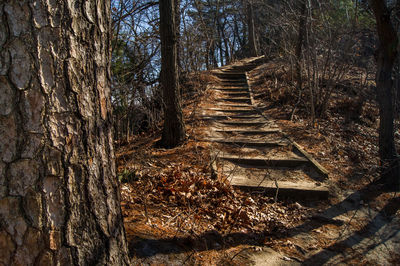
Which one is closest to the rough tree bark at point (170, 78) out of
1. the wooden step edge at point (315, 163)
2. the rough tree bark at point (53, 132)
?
the wooden step edge at point (315, 163)

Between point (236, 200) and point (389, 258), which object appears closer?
point (389, 258)

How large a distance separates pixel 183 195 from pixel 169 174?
646 millimetres

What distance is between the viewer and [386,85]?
435cm

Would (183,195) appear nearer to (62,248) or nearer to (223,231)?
(223,231)

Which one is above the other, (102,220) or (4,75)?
(4,75)

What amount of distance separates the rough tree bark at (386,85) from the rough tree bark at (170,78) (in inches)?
141

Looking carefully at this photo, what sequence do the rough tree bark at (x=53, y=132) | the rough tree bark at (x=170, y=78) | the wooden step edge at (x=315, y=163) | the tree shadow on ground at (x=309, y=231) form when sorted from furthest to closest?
the rough tree bark at (x=170, y=78)
the wooden step edge at (x=315, y=163)
the tree shadow on ground at (x=309, y=231)
the rough tree bark at (x=53, y=132)

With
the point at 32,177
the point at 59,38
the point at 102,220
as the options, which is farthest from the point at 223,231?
the point at 59,38

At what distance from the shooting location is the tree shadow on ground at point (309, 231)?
8.15 feet

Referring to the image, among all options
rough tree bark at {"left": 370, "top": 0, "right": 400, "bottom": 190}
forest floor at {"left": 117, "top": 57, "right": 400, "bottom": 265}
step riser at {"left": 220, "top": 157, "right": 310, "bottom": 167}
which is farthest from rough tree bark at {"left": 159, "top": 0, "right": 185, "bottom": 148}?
rough tree bark at {"left": 370, "top": 0, "right": 400, "bottom": 190}

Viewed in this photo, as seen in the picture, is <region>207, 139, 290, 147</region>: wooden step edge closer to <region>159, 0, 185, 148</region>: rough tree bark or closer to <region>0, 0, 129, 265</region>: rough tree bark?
<region>159, 0, 185, 148</region>: rough tree bark

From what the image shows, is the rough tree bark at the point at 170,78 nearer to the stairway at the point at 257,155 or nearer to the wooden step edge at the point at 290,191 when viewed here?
the stairway at the point at 257,155

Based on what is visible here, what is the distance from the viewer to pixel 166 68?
5.34 metres

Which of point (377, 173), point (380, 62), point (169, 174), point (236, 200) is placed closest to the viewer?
point (236, 200)
